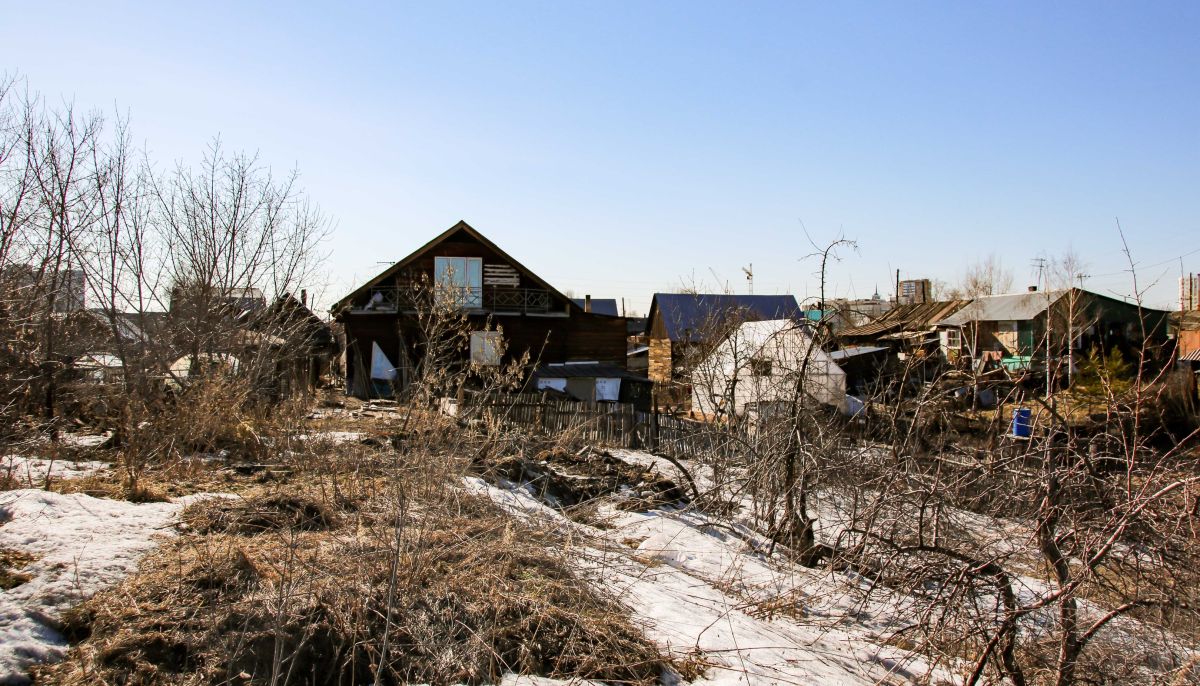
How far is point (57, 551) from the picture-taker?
4832 millimetres

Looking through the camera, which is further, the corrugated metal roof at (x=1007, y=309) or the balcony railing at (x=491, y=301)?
the corrugated metal roof at (x=1007, y=309)

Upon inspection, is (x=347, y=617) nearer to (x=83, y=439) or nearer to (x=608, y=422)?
(x=83, y=439)

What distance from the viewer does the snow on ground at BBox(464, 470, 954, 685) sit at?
193 inches

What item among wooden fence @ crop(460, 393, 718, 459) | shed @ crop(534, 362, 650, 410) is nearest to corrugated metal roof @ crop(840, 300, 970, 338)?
shed @ crop(534, 362, 650, 410)

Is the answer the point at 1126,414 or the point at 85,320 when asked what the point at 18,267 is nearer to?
the point at 85,320

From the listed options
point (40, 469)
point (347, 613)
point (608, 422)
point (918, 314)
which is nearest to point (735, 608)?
point (347, 613)

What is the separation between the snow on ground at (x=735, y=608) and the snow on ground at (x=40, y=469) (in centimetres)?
368

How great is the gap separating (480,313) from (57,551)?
22.8 meters

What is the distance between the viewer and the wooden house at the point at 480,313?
Result: 2706cm

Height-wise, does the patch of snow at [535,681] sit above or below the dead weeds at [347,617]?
below

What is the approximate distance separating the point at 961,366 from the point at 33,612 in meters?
6.61

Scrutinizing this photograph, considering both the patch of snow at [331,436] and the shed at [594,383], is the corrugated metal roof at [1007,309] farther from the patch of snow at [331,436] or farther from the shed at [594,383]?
the patch of snow at [331,436]

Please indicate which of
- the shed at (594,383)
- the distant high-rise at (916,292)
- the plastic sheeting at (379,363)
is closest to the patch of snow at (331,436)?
the shed at (594,383)

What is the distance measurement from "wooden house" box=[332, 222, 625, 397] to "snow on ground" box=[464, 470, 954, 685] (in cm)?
1948
